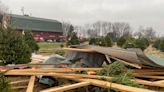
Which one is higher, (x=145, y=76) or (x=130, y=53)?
(x=130, y=53)

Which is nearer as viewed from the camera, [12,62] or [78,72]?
[78,72]

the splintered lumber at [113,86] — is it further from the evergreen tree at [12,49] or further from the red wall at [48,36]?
the red wall at [48,36]

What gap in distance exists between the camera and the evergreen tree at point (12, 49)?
10398 mm

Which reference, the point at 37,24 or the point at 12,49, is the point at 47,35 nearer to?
the point at 37,24

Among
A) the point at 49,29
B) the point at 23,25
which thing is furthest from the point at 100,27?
the point at 23,25

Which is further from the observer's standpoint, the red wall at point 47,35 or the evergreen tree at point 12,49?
the red wall at point 47,35

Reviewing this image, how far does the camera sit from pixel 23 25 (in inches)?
2264

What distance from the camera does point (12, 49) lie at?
10.5 m

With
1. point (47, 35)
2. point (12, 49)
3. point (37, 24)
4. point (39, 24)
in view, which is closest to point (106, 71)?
point (12, 49)

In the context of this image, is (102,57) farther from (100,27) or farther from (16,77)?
(100,27)

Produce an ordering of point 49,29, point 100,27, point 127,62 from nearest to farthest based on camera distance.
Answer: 1. point 127,62
2. point 49,29
3. point 100,27

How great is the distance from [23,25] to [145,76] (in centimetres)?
5230

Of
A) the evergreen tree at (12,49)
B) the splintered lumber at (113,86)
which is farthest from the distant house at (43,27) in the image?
the splintered lumber at (113,86)

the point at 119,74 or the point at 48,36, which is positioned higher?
the point at 119,74
